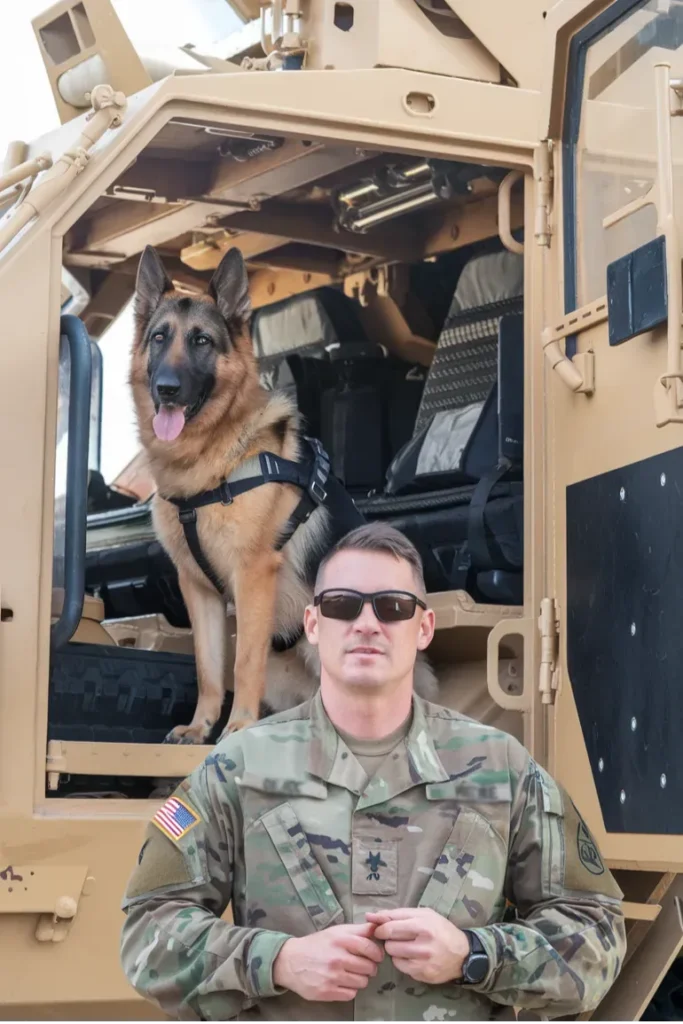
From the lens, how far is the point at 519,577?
4098 millimetres

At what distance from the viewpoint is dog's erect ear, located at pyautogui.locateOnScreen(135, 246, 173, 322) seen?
4156 mm

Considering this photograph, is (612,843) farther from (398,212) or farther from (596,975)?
(398,212)

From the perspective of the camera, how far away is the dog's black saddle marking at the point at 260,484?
4.15 metres

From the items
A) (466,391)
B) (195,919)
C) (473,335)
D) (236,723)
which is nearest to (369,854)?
(195,919)

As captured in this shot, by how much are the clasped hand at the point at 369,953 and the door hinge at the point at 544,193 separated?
2.35 meters

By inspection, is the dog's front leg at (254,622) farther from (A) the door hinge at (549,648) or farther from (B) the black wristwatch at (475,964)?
(B) the black wristwatch at (475,964)

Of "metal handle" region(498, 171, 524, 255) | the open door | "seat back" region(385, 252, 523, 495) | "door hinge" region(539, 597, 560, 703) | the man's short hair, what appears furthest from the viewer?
"seat back" region(385, 252, 523, 495)

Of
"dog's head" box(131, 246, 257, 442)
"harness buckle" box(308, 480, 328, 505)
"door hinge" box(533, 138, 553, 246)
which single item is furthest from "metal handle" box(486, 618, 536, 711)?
"dog's head" box(131, 246, 257, 442)

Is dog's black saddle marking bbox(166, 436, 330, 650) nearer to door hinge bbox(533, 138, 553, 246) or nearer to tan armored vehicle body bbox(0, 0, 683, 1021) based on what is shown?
tan armored vehicle body bbox(0, 0, 683, 1021)

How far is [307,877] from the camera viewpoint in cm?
190

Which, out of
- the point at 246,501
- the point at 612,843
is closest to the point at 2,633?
the point at 246,501

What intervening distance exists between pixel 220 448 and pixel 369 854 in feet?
7.76

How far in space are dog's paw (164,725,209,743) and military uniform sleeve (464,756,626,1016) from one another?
2072 millimetres

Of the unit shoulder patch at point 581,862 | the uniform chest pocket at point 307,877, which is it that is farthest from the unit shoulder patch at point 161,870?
the unit shoulder patch at point 581,862
